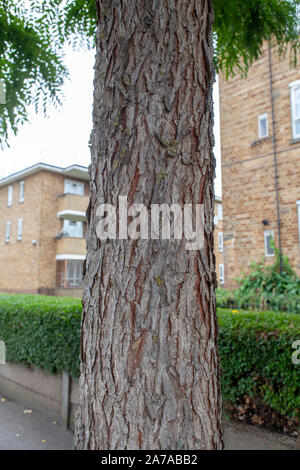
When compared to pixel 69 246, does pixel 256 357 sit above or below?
below

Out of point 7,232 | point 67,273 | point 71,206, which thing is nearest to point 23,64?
point 71,206

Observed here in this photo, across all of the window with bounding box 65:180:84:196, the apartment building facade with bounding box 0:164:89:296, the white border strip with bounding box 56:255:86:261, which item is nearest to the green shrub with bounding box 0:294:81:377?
the apartment building facade with bounding box 0:164:89:296

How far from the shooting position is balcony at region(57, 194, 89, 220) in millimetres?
16844

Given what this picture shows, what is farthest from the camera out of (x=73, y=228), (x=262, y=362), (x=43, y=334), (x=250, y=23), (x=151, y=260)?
(x=73, y=228)

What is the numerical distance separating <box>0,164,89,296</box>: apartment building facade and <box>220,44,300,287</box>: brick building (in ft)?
32.0

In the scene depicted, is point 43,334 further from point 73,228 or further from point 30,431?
point 73,228

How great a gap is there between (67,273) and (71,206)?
3343 millimetres

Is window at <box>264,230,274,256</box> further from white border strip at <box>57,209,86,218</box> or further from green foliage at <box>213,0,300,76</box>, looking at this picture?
white border strip at <box>57,209,86,218</box>

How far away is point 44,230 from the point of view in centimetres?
1711

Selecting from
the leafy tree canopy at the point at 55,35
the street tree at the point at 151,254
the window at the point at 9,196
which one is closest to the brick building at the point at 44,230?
the window at the point at 9,196

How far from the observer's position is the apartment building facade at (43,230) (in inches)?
664

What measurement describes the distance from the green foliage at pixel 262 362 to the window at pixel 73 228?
1535 cm

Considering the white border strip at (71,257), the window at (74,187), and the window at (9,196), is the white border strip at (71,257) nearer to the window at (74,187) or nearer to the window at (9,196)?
the window at (74,187)

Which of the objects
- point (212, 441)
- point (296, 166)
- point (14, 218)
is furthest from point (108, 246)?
point (14, 218)
